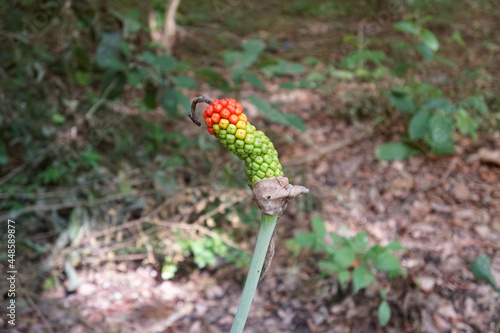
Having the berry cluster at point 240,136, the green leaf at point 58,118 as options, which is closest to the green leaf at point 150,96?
the green leaf at point 58,118

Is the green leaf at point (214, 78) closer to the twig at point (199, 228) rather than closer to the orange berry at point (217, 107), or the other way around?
the twig at point (199, 228)

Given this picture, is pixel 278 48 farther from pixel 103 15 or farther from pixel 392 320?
pixel 392 320

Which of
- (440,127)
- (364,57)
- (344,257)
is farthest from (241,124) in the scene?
(364,57)

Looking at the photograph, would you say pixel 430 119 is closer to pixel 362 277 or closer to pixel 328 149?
pixel 328 149

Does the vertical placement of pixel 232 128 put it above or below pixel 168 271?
above

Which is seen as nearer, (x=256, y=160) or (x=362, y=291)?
(x=256, y=160)

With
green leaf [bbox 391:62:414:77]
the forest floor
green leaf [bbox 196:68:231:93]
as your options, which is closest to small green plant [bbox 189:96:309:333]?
the forest floor

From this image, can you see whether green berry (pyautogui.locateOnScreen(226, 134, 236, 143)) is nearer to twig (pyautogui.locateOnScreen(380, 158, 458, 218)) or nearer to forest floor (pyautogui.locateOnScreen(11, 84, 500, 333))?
forest floor (pyautogui.locateOnScreen(11, 84, 500, 333))
